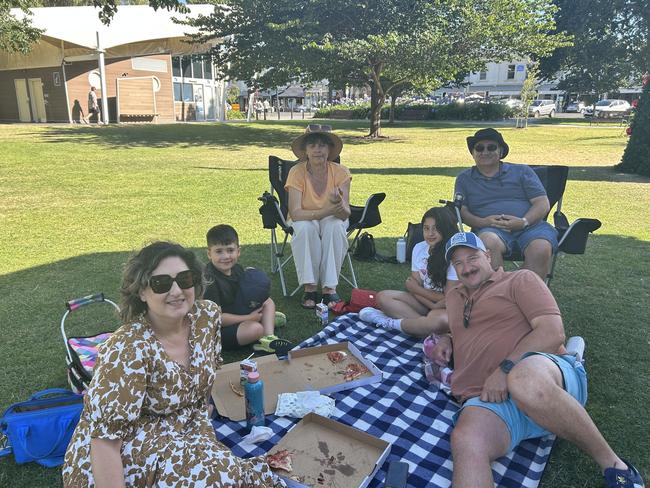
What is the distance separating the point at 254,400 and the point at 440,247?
165 cm

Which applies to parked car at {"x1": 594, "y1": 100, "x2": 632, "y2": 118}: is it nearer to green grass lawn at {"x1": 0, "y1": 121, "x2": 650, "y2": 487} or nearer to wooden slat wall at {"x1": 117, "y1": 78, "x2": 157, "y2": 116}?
green grass lawn at {"x1": 0, "y1": 121, "x2": 650, "y2": 487}

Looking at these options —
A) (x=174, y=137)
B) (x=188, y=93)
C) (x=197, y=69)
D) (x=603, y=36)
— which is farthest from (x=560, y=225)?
(x=197, y=69)

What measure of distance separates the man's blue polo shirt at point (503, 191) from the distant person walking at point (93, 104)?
70.9 ft

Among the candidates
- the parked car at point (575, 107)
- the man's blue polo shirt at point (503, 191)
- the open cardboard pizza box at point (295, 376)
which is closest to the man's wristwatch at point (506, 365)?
the open cardboard pizza box at point (295, 376)

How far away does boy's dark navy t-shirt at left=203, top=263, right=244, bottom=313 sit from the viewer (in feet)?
10.2

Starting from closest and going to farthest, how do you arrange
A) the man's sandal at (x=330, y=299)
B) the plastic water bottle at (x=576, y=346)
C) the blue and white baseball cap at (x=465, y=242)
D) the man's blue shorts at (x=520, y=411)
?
1. the man's blue shorts at (x=520, y=411)
2. the blue and white baseball cap at (x=465, y=242)
3. the plastic water bottle at (x=576, y=346)
4. the man's sandal at (x=330, y=299)

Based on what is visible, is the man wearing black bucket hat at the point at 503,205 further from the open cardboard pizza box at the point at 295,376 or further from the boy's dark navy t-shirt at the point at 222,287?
the boy's dark navy t-shirt at the point at 222,287

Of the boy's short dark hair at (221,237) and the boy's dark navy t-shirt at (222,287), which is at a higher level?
the boy's short dark hair at (221,237)

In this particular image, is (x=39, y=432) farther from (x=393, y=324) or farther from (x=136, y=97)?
(x=136, y=97)

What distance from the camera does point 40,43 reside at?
21.6 m

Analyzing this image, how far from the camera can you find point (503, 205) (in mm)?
3986

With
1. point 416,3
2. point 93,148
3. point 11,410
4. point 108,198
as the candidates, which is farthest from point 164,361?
point 416,3

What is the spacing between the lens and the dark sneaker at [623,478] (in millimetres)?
1901

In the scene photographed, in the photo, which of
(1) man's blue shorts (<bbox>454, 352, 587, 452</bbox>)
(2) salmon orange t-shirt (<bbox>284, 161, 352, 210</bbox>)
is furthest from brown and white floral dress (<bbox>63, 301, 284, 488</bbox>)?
(2) salmon orange t-shirt (<bbox>284, 161, 352, 210</bbox>)
